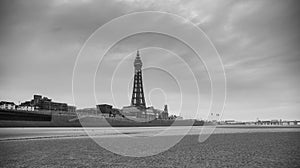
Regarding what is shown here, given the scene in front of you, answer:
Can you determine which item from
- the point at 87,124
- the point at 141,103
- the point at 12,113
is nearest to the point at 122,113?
the point at 141,103

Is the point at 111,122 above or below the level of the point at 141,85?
below

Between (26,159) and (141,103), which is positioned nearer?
(26,159)

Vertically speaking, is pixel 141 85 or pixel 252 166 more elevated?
pixel 141 85

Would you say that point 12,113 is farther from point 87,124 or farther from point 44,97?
point 44,97

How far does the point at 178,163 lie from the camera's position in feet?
42.3

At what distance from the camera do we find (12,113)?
168ft

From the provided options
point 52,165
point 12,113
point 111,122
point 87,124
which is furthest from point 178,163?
point 111,122

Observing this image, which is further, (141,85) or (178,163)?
(141,85)

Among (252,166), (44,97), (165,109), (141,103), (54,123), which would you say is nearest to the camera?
(252,166)

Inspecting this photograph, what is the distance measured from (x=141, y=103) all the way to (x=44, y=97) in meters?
65.5

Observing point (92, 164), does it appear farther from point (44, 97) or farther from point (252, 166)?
point (44, 97)

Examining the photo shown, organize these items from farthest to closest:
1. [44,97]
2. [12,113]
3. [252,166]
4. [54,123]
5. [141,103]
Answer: [141,103] → [44,97] → [54,123] → [12,113] → [252,166]

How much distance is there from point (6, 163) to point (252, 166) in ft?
37.6

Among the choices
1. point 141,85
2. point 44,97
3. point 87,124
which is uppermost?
point 141,85
